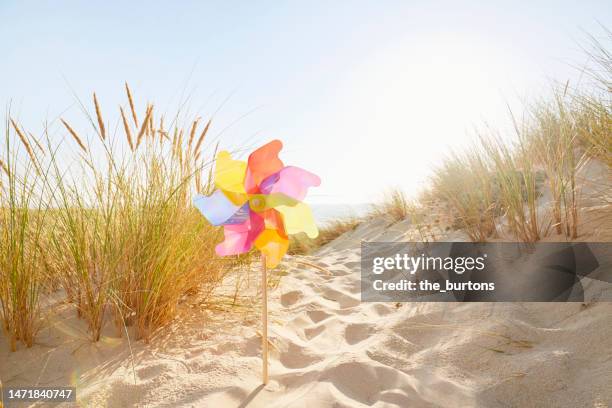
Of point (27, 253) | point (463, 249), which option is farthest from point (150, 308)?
point (463, 249)

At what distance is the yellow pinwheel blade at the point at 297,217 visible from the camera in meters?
1.67

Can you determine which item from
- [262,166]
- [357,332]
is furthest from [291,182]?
[357,332]

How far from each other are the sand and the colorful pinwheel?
0.60 meters

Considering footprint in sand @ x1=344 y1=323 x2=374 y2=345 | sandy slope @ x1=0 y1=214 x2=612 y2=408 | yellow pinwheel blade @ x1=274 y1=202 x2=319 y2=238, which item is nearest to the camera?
sandy slope @ x1=0 y1=214 x2=612 y2=408

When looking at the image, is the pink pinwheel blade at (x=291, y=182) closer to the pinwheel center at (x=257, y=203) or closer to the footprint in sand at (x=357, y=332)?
the pinwheel center at (x=257, y=203)

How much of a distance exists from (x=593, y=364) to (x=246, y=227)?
1.51m

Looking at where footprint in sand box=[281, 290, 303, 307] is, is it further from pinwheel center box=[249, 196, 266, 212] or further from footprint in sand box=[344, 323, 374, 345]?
pinwheel center box=[249, 196, 266, 212]

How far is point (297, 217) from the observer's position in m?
1.67

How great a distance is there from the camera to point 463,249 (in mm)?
3068

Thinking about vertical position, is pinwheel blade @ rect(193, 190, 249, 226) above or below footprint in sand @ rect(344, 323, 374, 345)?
above

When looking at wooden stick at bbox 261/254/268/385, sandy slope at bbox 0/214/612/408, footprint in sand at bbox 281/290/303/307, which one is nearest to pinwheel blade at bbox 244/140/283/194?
wooden stick at bbox 261/254/268/385

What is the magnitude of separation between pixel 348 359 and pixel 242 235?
0.79 meters

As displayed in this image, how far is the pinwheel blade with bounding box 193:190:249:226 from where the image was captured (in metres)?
1.57

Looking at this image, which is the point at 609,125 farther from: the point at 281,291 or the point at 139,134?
the point at 139,134
